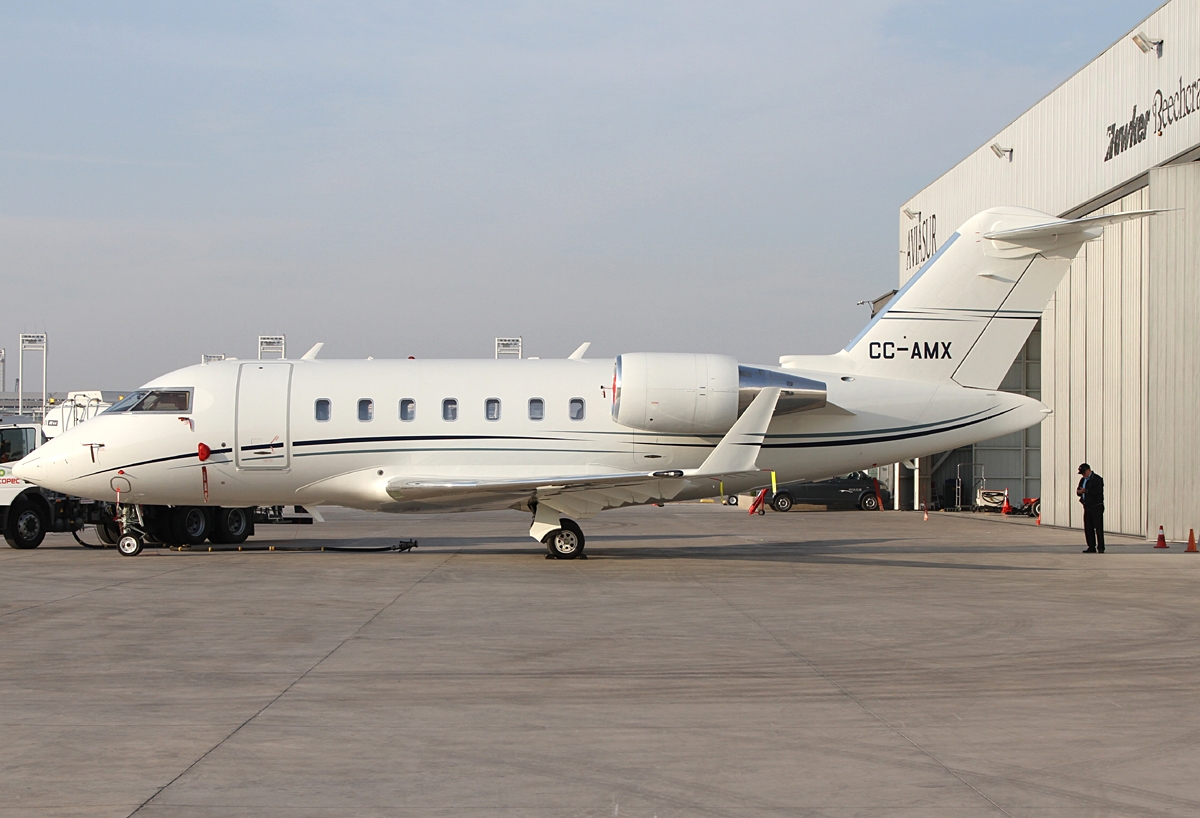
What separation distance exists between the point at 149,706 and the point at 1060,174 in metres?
26.8

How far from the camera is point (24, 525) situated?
72.1 feet

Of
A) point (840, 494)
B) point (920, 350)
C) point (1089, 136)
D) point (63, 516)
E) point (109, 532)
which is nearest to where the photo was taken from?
point (920, 350)

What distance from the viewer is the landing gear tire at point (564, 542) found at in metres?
18.7

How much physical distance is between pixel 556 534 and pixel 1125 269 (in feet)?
52.0

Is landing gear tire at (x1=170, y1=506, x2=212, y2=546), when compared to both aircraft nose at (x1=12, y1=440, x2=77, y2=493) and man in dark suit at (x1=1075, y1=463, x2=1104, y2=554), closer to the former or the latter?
aircraft nose at (x1=12, y1=440, x2=77, y2=493)

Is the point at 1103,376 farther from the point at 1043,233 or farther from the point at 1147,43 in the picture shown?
the point at 1043,233

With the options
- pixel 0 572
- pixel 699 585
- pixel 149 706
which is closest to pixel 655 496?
pixel 699 585

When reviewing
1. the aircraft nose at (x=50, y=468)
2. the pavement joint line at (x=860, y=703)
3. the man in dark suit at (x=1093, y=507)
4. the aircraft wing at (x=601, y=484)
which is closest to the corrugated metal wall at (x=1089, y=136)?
the man in dark suit at (x=1093, y=507)

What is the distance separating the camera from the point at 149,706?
767cm

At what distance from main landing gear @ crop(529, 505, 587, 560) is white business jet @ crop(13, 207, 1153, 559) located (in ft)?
0.11

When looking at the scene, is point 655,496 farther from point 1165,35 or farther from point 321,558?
point 1165,35

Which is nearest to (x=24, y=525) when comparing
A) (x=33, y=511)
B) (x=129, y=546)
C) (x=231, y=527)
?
(x=33, y=511)

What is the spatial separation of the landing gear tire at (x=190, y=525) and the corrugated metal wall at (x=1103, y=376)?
2047cm

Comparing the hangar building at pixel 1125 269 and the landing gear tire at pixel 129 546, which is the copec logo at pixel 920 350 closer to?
the hangar building at pixel 1125 269
